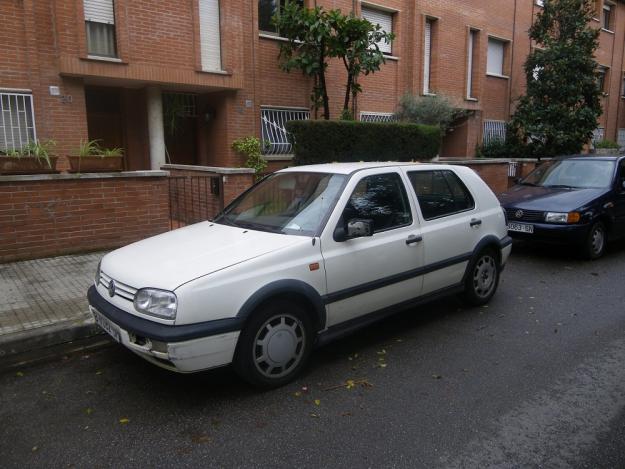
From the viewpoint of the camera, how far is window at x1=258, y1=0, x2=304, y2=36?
12344 mm

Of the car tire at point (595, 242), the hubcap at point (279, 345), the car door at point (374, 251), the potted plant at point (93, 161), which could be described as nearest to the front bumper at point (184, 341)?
the hubcap at point (279, 345)

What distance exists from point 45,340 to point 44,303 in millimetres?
944

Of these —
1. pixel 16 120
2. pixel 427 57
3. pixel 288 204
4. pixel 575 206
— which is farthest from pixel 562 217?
pixel 427 57

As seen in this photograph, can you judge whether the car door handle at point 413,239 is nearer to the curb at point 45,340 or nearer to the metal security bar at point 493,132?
the curb at point 45,340

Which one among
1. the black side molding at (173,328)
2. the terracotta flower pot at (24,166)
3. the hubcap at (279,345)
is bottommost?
the hubcap at (279,345)

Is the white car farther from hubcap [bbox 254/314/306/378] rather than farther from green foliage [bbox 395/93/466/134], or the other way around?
green foliage [bbox 395/93/466/134]

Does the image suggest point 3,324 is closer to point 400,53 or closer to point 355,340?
point 355,340

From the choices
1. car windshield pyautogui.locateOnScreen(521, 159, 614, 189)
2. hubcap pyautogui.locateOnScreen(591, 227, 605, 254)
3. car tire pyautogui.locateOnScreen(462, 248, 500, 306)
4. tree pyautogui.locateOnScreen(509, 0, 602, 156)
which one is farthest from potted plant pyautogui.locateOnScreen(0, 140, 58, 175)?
tree pyautogui.locateOnScreen(509, 0, 602, 156)

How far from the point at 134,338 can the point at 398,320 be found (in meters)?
2.77

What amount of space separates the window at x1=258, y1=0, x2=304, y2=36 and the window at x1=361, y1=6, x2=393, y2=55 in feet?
9.46

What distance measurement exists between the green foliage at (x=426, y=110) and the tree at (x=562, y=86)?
4311 millimetres

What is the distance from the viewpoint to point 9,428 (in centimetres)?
327

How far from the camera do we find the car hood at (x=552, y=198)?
25.2 feet

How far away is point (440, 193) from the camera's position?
514 cm
